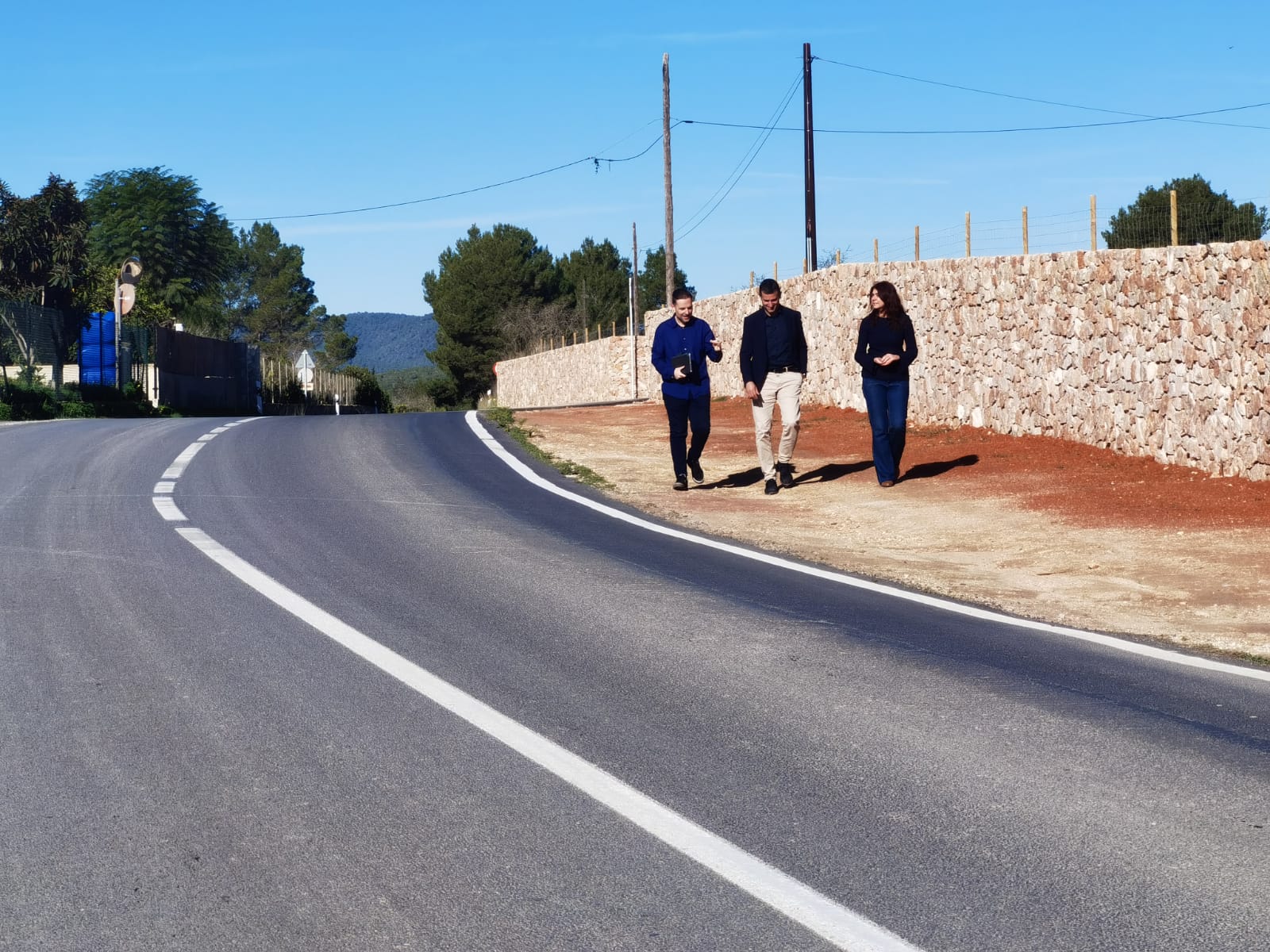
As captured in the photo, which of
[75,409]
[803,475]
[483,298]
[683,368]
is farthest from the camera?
[483,298]

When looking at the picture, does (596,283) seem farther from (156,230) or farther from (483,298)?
(156,230)

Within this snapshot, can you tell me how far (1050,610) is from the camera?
7.93m

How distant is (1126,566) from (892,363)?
473 cm

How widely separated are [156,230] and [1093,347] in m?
49.7

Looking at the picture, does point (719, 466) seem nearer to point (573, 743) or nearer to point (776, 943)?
point (573, 743)

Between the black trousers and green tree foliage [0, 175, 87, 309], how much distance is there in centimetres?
4726

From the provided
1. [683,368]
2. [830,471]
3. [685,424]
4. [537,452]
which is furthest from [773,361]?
[537,452]

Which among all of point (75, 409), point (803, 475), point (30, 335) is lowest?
point (803, 475)

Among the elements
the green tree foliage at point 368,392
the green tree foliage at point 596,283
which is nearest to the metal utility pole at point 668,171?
the green tree foliage at point 368,392

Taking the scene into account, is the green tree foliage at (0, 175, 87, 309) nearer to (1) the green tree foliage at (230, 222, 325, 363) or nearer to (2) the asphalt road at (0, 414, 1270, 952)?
(2) the asphalt road at (0, 414, 1270, 952)

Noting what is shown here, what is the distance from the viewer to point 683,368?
13.5 meters

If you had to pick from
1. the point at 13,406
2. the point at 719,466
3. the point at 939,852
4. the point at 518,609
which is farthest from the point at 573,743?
the point at 13,406

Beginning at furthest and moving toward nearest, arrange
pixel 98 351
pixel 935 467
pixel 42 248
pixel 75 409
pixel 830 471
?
1. pixel 42 248
2. pixel 98 351
3. pixel 75 409
4. pixel 935 467
5. pixel 830 471

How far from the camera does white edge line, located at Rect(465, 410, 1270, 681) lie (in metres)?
6.39
